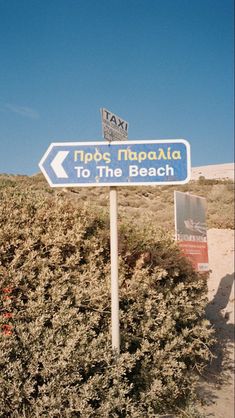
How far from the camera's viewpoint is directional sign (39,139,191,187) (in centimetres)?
379

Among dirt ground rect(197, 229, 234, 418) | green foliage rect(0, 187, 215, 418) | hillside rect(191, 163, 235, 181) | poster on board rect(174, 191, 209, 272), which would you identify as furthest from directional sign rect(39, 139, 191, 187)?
hillside rect(191, 163, 235, 181)

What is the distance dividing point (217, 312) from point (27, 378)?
6998 millimetres

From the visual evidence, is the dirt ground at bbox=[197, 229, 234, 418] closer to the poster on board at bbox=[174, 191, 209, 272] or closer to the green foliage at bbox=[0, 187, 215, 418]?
the green foliage at bbox=[0, 187, 215, 418]

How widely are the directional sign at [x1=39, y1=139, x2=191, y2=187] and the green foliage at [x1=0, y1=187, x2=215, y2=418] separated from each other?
609mm

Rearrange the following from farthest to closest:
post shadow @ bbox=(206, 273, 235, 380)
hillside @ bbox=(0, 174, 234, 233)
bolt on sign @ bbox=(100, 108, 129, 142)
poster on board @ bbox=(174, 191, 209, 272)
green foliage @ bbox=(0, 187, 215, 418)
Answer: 1. hillside @ bbox=(0, 174, 234, 233)
2. poster on board @ bbox=(174, 191, 209, 272)
3. post shadow @ bbox=(206, 273, 235, 380)
4. bolt on sign @ bbox=(100, 108, 129, 142)
5. green foliage @ bbox=(0, 187, 215, 418)

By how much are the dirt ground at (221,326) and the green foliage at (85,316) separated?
83cm

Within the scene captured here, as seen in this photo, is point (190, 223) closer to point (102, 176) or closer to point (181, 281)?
point (181, 281)

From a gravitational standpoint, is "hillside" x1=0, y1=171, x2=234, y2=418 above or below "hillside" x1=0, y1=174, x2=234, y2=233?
below

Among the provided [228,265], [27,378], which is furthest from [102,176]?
[228,265]

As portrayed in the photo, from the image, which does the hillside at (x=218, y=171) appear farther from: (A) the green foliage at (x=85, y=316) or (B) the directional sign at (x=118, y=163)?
(B) the directional sign at (x=118, y=163)

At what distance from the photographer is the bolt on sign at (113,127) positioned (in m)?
3.76

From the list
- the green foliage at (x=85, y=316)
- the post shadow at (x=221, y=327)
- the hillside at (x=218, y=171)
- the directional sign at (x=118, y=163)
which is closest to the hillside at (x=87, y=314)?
the green foliage at (x=85, y=316)

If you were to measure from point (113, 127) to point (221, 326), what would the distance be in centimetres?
615

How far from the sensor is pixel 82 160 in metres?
3.86
